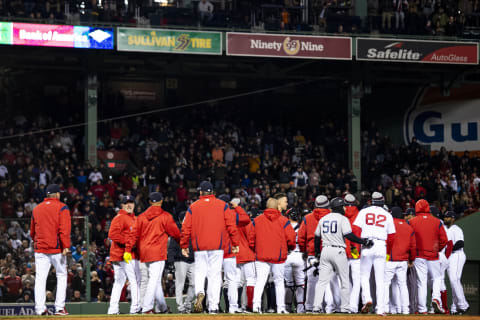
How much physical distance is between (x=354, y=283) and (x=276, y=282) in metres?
1.31

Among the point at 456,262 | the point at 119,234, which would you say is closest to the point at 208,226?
the point at 119,234

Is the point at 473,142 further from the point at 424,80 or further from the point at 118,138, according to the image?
the point at 118,138

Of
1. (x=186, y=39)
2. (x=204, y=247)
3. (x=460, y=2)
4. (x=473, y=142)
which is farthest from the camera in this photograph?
(x=473, y=142)

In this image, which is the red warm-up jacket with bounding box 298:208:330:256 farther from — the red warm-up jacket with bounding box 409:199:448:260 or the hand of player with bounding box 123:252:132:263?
the hand of player with bounding box 123:252:132:263

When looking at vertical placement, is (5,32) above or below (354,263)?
above

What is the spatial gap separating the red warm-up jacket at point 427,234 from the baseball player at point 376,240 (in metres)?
1.69

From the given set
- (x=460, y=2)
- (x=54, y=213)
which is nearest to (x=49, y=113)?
(x=460, y=2)

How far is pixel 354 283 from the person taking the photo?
1402cm

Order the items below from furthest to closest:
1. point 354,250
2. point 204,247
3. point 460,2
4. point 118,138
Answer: point 460,2 → point 118,138 → point 354,250 → point 204,247

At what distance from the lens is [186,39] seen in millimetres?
27281

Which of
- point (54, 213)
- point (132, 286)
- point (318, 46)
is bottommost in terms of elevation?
point (132, 286)

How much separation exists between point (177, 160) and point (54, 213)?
571 inches

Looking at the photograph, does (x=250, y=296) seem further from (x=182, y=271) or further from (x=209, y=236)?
(x=209, y=236)

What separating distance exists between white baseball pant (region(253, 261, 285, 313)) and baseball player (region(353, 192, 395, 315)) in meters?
1.36
